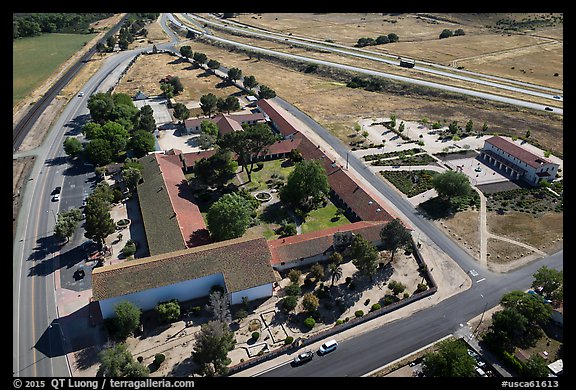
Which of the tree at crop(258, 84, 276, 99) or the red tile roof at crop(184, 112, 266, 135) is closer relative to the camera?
the red tile roof at crop(184, 112, 266, 135)

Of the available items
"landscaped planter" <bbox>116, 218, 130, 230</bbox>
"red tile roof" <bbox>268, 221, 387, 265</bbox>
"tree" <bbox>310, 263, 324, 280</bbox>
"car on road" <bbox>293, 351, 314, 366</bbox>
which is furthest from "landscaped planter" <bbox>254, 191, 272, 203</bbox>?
"car on road" <bbox>293, 351, 314, 366</bbox>

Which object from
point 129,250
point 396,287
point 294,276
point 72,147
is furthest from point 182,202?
point 396,287

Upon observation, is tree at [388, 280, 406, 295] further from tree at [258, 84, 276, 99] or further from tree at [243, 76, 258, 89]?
tree at [243, 76, 258, 89]

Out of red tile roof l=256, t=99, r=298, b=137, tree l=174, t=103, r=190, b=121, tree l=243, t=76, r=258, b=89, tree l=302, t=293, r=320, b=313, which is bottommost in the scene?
tree l=302, t=293, r=320, b=313
